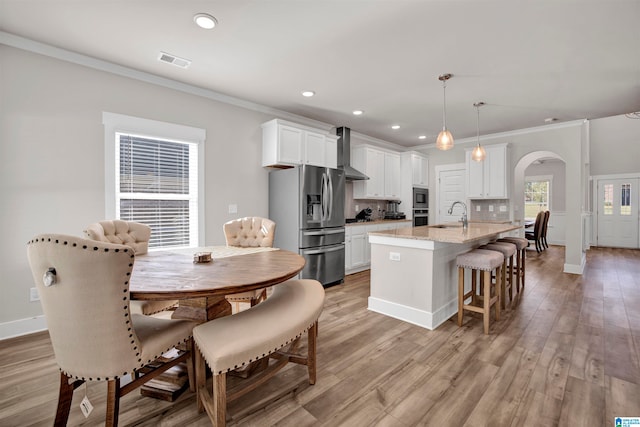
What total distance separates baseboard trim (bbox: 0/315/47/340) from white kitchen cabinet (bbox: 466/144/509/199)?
676cm

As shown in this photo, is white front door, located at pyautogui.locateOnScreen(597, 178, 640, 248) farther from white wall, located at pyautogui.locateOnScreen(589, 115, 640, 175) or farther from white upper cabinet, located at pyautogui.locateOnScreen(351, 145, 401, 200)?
white upper cabinet, located at pyautogui.locateOnScreen(351, 145, 401, 200)

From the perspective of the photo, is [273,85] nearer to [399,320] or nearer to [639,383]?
[399,320]

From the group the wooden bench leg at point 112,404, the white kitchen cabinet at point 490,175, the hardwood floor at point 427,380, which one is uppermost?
the white kitchen cabinet at point 490,175

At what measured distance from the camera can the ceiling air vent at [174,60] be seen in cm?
277

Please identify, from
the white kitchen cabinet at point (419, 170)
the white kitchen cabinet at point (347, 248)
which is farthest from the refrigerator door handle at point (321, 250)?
the white kitchen cabinet at point (419, 170)

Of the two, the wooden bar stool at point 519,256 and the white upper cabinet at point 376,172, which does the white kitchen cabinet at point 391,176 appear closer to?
the white upper cabinet at point 376,172

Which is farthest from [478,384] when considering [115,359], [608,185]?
[608,185]

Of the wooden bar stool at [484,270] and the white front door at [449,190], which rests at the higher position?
the white front door at [449,190]

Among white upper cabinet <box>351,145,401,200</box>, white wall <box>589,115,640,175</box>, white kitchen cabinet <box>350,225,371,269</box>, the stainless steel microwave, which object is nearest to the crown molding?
white upper cabinet <box>351,145,401,200</box>

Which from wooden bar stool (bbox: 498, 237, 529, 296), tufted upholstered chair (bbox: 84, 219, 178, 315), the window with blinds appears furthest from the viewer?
wooden bar stool (bbox: 498, 237, 529, 296)

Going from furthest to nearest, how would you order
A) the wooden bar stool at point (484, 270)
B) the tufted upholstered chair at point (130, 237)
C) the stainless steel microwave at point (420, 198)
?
the stainless steel microwave at point (420, 198)
the wooden bar stool at point (484, 270)
the tufted upholstered chair at point (130, 237)

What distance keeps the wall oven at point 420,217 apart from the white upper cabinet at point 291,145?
2852 mm

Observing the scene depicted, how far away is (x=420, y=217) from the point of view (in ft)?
21.5

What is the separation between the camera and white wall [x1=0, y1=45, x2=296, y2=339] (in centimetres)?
249
